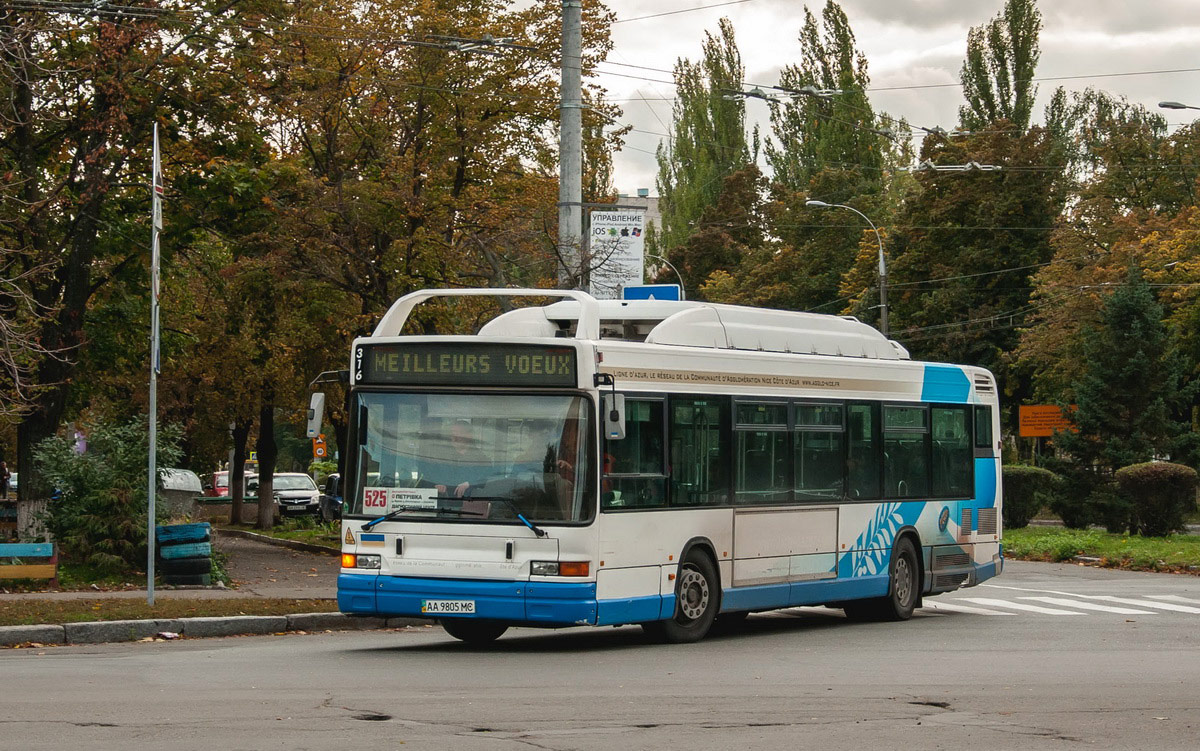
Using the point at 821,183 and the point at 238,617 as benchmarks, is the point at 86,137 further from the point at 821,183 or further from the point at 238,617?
the point at 821,183

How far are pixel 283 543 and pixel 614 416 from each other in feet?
72.7

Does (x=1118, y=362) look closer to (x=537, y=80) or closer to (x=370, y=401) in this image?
(x=537, y=80)

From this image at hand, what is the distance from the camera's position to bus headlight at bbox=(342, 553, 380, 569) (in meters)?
14.1

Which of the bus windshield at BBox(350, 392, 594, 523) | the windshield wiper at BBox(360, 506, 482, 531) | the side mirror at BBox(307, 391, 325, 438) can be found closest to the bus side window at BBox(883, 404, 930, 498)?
the bus windshield at BBox(350, 392, 594, 523)

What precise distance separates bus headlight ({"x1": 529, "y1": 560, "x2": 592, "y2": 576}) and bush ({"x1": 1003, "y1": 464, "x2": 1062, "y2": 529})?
2563cm

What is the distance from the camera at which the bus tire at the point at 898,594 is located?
1820cm

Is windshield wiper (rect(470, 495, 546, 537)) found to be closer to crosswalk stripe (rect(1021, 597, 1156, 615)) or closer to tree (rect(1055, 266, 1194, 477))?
crosswalk stripe (rect(1021, 597, 1156, 615))

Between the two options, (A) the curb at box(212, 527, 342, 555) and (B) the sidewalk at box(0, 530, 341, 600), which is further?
(A) the curb at box(212, 527, 342, 555)

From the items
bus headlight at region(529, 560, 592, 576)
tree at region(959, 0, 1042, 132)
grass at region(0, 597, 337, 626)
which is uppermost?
tree at region(959, 0, 1042, 132)

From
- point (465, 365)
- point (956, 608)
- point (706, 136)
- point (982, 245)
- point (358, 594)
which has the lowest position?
point (956, 608)

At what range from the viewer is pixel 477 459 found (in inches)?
544

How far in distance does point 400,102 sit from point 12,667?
16.5m

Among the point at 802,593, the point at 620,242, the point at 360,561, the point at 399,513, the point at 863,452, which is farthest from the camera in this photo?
the point at 620,242

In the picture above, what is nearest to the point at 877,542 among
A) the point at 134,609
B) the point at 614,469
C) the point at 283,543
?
the point at 614,469
